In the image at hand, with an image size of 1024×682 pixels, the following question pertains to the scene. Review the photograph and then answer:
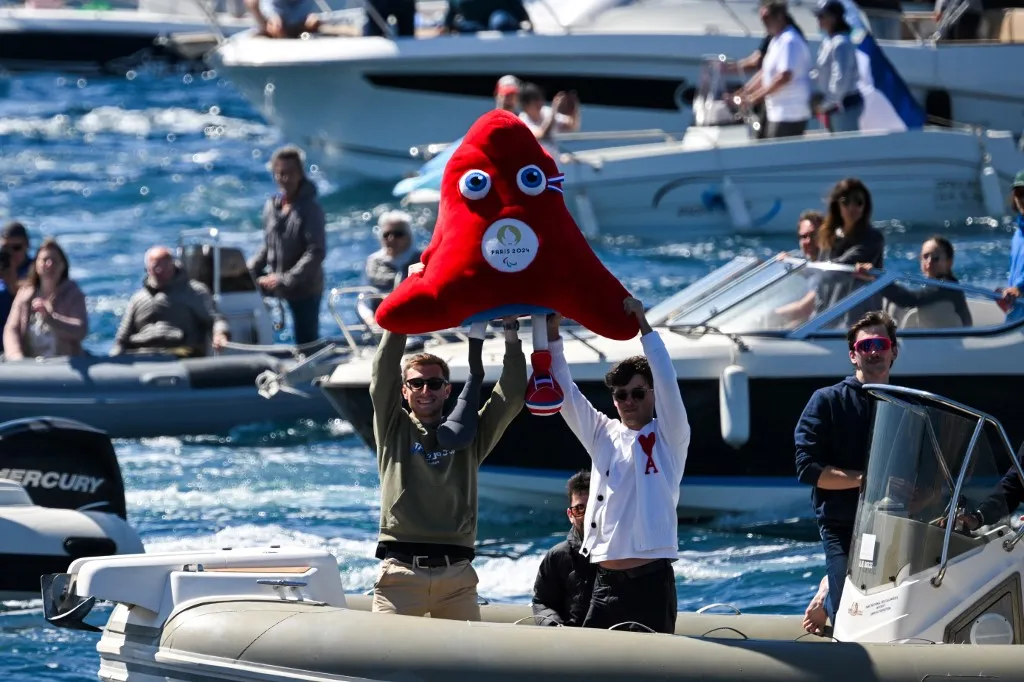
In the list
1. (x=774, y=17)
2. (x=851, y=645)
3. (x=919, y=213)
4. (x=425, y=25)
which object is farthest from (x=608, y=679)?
(x=425, y=25)

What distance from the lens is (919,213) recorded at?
1538 cm

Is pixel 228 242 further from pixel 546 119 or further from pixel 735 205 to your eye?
pixel 735 205

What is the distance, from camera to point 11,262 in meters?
11.0

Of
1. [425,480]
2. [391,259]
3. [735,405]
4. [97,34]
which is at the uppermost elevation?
[97,34]

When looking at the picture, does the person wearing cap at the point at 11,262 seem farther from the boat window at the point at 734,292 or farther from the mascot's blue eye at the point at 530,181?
the mascot's blue eye at the point at 530,181

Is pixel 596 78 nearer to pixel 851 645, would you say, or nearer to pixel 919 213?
pixel 919 213

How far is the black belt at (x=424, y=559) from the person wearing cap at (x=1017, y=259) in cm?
409

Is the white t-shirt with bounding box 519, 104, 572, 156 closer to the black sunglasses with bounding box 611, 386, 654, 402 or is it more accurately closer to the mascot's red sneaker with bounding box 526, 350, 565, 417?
the mascot's red sneaker with bounding box 526, 350, 565, 417

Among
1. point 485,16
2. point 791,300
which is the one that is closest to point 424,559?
point 791,300

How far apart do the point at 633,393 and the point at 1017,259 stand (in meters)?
4.32

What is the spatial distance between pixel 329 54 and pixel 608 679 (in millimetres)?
13820

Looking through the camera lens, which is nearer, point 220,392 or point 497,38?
point 220,392

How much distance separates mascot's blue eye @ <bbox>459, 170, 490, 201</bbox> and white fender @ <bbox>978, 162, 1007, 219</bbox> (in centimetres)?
1045

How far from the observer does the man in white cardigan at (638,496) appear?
17.2 feet
